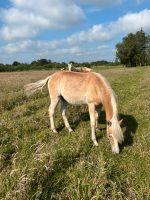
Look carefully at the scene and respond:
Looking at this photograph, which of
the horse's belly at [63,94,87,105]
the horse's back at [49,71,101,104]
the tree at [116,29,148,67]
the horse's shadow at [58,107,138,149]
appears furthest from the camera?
the tree at [116,29,148,67]

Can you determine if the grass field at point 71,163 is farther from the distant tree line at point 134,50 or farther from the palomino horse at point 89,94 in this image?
the distant tree line at point 134,50

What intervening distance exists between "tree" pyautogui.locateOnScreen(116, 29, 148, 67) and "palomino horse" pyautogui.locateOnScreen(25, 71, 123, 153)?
86912 mm

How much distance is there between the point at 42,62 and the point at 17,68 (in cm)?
1066

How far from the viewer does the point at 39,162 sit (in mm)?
6777

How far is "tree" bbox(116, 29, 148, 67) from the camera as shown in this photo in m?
97.7

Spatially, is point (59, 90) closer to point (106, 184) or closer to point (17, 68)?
point (106, 184)

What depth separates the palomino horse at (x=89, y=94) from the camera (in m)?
8.93

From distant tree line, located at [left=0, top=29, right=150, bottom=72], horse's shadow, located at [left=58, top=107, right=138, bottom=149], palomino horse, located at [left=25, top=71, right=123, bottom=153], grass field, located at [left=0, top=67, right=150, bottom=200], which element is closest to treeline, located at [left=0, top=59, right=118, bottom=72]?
distant tree line, located at [left=0, top=29, right=150, bottom=72]

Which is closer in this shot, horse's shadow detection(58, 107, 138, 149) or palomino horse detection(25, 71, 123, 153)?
palomino horse detection(25, 71, 123, 153)

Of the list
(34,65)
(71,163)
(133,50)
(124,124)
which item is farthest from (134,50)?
(71,163)

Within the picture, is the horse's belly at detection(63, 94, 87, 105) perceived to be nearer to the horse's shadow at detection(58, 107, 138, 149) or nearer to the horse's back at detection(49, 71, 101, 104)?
the horse's back at detection(49, 71, 101, 104)

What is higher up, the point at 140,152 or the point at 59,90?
the point at 59,90

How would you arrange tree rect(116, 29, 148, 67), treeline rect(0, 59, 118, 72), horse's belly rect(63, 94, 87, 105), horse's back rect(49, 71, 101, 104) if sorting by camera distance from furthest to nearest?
treeline rect(0, 59, 118, 72) < tree rect(116, 29, 148, 67) < horse's belly rect(63, 94, 87, 105) < horse's back rect(49, 71, 101, 104)

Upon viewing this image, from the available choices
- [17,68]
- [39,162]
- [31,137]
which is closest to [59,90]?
[31,137]
